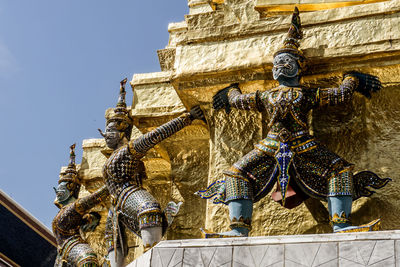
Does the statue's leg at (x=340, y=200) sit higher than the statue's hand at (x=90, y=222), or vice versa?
the statue's hand at (x=90, y=222)

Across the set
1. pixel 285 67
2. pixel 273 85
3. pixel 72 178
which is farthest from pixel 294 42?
pixel 72 178

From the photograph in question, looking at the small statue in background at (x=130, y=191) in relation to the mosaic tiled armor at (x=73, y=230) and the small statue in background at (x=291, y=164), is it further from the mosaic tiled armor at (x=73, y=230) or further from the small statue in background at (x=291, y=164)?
the small statue in background at (x=291, y=164)

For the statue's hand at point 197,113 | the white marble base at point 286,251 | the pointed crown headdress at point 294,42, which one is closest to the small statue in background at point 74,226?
the statue's hand at point 197,113

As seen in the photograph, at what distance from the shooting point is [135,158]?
19.8 ft

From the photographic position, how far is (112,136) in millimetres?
6352

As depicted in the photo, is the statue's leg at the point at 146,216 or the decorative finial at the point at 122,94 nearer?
the statue's leg at the point at 146,216

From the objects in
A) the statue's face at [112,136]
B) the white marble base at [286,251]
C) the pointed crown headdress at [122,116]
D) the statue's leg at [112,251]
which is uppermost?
the pointed crown headdress at [122,116]

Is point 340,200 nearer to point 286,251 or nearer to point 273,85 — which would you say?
point 286,251

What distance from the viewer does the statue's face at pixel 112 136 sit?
634 centimetres

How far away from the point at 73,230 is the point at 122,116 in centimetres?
124

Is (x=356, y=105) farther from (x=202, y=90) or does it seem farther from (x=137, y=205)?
(x=137, y=205)

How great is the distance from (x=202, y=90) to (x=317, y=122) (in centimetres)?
101

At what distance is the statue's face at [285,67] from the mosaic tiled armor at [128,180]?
1073mm

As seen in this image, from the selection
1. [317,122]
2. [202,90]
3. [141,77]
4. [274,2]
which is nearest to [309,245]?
[317,122]
